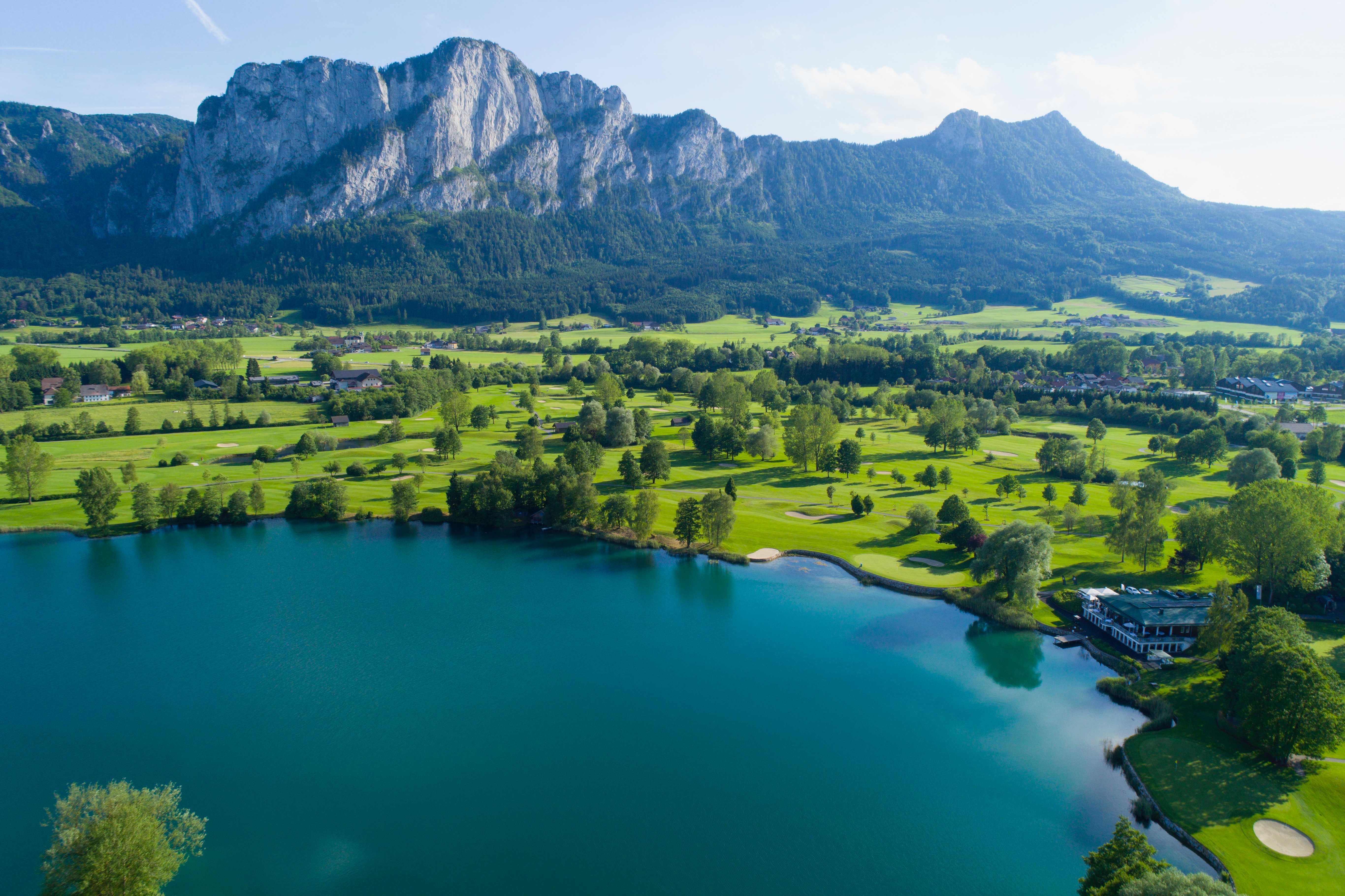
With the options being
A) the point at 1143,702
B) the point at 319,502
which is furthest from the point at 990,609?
the point at 319,502

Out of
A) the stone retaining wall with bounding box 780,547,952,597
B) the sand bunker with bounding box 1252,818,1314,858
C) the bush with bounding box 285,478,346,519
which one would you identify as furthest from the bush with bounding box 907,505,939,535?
the bush with bounding box 285,478,346,519

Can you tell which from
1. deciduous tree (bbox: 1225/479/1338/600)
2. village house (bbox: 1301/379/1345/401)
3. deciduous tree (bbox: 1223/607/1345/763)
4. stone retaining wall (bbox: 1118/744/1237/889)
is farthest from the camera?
village house (bbox: 1301/379/1345/401)

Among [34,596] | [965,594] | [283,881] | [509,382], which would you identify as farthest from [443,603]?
[509,382]

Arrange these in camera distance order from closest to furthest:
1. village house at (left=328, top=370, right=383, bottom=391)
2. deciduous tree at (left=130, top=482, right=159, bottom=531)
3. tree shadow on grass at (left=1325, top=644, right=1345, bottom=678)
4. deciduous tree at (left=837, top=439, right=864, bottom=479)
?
tree shadow on grass at (left=1325, top=644, right=1345, bottom=678) → deciduous tree at (left=130, top=482, right=159, bottom=531) → deciduous tree at (left=837, top=439, right=864, bottom=479) → village house at (left=328, top=370, right=383, bottom=391)

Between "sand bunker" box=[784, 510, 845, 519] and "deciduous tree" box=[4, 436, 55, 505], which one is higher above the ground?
"deciduous tree" box=[4, 436, 55, 505]

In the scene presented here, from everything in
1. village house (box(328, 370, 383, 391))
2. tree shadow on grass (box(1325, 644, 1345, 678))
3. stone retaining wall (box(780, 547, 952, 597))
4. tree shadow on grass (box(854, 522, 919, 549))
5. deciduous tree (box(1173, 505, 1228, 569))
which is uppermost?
village house (box(328, 370, 383, 391))

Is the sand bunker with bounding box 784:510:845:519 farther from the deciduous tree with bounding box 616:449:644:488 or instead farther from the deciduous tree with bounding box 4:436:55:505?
the deciduous tree with bounding box 4:436:55:505

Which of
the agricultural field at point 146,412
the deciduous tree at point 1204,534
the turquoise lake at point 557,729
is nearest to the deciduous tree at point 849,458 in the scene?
the turquoise lake at point 557,729
